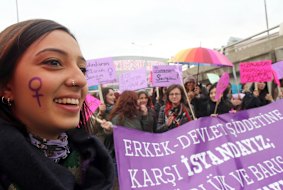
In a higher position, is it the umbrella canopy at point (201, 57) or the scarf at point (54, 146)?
the umbrella canopy at point (201, 57)

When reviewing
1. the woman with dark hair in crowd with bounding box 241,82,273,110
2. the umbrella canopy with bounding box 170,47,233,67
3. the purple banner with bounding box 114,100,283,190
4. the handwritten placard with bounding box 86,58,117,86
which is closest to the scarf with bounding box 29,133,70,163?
the purple banner with bounding box 114,100,283,190

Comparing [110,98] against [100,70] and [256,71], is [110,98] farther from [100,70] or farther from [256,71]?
[256,71]

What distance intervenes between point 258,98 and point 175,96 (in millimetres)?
1826

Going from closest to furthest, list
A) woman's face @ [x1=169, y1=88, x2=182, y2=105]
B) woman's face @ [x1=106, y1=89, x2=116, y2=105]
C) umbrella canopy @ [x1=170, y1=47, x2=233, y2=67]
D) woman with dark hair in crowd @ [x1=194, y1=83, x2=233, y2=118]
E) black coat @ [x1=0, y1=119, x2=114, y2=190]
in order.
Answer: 1. black coat @ [x1=0, y1=119, x2=114, y2=190]
2. woman's face @ [x1=169, y1=88, x2=182, y2=105]
3. woman with dark hair in crowd @ [x1=194, y1=83, x2=233, y2=118]
4. woman's face @ [x1=106, y1=89, x2=116, y2=105]
5. umbrella canopy @ [x1=170, y1=47, x2=233, y2=67]

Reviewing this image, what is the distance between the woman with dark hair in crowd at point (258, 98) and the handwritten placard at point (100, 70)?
2.23m

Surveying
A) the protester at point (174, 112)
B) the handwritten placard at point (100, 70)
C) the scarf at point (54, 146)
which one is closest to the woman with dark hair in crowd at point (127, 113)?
the protester at point (174, 112)

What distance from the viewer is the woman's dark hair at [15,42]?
36.2 inches

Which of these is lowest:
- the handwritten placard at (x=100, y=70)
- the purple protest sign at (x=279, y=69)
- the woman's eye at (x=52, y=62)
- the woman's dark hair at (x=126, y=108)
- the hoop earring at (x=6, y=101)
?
the woman's dark hair at (x=126, y=108)

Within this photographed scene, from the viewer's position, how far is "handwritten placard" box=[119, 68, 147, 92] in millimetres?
6695

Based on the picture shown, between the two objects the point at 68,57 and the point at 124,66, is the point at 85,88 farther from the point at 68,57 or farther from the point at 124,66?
the point at 124,66

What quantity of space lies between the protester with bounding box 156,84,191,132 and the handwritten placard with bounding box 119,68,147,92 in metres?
1.60

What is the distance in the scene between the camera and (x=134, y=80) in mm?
6777

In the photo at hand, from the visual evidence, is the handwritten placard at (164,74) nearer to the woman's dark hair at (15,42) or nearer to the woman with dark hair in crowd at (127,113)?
the woman with dark hair in crowd at (127,113)

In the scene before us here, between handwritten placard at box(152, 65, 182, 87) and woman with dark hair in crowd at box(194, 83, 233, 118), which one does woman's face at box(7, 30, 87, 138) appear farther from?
handwritten placard at box(152, 65, 182, 87)
